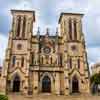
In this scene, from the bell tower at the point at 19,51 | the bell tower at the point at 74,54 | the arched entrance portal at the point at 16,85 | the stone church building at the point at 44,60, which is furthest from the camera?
the bell tower at the point at 74,54

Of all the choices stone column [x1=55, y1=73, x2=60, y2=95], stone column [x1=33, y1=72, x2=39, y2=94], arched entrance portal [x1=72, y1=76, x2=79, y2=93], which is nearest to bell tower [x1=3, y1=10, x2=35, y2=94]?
stone column [x1=33, y1=72, x2=39, y2=94]

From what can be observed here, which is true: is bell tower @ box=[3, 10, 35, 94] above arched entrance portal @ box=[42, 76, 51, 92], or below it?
above

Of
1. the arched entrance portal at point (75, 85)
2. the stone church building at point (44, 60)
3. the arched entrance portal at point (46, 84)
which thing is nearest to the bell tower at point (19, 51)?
the stone church building at point (44, 60)

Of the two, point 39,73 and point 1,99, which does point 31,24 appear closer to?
point 39,73

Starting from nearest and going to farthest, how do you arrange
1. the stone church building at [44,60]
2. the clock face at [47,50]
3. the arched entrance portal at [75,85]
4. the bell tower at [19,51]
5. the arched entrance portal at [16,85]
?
the bell tower at [19,51] < the arched entrance portal at [16,85] < the stone church building at [44,60] < the arched entrance portal at [75,85] < the clock face at [47,50]

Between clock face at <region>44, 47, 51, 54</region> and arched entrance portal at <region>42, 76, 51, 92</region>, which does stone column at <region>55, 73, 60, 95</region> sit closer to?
arched entrance portal at <region>42, 76, 51, 92</region>

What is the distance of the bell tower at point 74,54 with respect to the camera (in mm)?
47281

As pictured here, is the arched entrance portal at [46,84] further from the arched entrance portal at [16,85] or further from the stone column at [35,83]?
the arched entrance portal at [16,85]

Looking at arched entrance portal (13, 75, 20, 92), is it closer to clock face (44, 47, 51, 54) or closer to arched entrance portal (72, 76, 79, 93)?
clock face (44, 47, 51, 54)

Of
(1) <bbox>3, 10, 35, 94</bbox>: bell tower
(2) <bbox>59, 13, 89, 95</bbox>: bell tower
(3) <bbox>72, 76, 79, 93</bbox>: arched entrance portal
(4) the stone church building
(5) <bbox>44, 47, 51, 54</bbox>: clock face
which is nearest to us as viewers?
(1) <bbox>3, 10, 35, 94</bbox>: bell tower

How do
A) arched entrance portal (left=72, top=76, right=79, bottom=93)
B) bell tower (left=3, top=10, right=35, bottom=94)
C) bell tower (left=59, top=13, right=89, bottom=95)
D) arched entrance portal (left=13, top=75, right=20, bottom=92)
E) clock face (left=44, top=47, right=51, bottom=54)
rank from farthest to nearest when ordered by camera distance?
clock face (left=44, top=47, right=51, bottom=54)
arched entrance portal (left=72, top=76, right=79, bottom=93)
bell tower (left=59, top=13, right=89, bottom=95)
arched entrance portal (left=13, top=75, right=20, bottom=92)
bell tower (left=3, top=10, right=35, bottom=94)

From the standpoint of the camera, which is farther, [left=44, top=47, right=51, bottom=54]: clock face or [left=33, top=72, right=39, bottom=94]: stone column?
[left=44, top=47, right=51, bottom=54]: clock face

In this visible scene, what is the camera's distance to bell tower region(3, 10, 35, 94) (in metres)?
46.1

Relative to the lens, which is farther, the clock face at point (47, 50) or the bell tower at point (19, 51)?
the clock face at point (47, 50)
